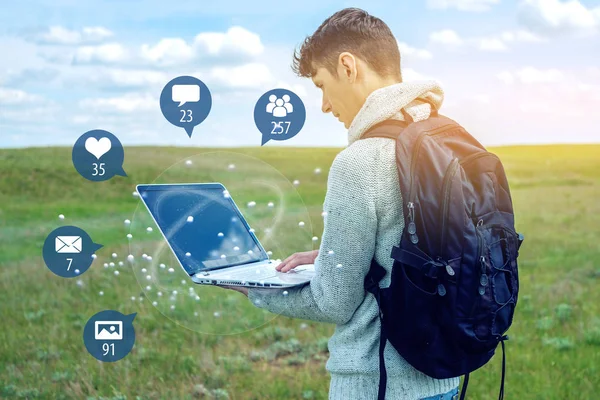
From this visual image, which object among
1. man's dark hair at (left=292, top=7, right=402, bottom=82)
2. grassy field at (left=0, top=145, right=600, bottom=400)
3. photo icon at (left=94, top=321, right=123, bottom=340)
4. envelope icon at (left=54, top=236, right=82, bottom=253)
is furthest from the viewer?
photo icon at (left=94, top=321, right=123, bottom=340)

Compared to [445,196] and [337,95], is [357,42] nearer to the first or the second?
[337,95]

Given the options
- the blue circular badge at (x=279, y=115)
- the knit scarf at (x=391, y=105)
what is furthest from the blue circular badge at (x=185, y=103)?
the knit scarf at (x=391, y=105)

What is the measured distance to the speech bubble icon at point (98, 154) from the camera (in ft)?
16.8

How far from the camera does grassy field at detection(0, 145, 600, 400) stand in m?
4.18

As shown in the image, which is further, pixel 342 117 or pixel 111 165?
pixel 111 165

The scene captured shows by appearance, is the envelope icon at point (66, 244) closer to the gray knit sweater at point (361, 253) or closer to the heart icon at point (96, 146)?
the heart icon at point (96, 146)

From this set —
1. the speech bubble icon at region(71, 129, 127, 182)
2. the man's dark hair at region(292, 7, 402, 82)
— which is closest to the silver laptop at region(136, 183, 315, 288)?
the man's dark hair at region(292, 7, 402, 82)

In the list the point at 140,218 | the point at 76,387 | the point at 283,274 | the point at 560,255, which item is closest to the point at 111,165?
the point at 140,218

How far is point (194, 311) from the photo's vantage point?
4.31 m

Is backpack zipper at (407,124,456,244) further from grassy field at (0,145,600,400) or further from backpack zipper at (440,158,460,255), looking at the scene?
grassy field at (0,145,600,400)

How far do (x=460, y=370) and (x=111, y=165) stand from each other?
3231 mm

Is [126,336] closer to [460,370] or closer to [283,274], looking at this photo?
[283,274]

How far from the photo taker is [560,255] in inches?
312

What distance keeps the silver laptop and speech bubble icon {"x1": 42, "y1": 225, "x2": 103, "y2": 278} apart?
2090 millimetres
